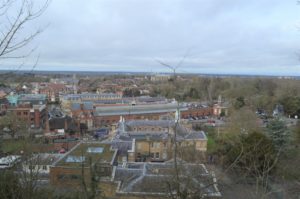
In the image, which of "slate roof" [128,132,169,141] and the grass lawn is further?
"slate roof" [128,132,169,141]

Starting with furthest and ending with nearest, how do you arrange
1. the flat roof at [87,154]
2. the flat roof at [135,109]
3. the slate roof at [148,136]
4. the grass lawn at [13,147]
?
1. the flat roof at [135,109]
2. the slate roof at [148,136]
3. the flat roof at [87,154]
4. the grass lawn at [13,147]

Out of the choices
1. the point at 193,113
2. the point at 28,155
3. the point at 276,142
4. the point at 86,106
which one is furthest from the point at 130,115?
the point at 28,155

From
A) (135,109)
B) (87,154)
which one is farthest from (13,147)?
(135,109)

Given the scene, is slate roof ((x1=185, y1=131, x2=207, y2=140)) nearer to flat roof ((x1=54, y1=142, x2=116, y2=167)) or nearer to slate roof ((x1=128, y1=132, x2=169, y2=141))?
slate roof ((x1=128, y1=132, x2=169, y2=141))

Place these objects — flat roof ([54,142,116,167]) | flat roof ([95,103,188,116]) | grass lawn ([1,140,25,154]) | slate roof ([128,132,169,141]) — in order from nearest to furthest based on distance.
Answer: grass lawn ([1,140,25,154]) → flat roof ([54,142,116,167]) → slate roof ([128,132,169,141]) → flat roof ([95,103,188,116])

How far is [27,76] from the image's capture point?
412 centimetres

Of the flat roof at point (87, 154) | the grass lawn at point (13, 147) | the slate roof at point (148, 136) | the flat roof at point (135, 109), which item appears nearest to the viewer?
the grass lawn at point (13, 147)

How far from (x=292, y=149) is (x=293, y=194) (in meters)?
10.9

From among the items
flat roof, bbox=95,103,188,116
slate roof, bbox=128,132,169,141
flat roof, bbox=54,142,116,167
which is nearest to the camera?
flat roof, bbox=54,142,116,167

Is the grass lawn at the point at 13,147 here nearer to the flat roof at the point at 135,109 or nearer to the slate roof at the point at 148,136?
the slate roof at the point at 148,136

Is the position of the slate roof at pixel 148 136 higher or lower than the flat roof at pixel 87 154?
lower

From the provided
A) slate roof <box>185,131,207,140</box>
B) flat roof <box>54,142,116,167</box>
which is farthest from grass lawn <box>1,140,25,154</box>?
slate roof <box>185,131,207,140</box>

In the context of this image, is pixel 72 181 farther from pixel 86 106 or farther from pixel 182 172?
pixel 86 106

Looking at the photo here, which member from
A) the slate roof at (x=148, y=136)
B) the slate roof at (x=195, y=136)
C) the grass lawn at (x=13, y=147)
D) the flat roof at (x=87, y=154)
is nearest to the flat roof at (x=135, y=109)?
the slate roof at (x=195, y=136)
